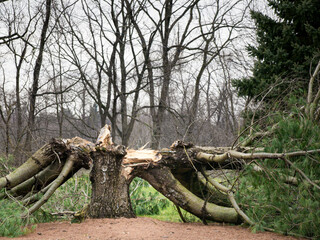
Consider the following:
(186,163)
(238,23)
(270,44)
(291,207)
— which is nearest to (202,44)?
(238,23)

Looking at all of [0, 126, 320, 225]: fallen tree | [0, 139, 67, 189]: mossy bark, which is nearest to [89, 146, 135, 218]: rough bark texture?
[0, 126, 320, 225]: fallen tree

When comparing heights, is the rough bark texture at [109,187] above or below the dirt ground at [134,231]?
above

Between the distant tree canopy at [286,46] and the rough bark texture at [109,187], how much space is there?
4499 millimetres

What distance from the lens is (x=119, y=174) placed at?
474 cm

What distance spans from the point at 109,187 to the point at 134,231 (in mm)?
1007

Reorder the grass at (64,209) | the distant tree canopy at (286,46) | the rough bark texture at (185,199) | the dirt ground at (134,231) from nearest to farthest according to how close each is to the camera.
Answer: the dirt ground at (134,231) → the grass at (64,209) → the rough bark texture at (185,199) → the distant tree canopy at (286,46)

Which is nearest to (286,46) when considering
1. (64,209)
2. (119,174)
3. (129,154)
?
(129,154)

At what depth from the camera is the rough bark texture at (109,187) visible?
4.58 metres

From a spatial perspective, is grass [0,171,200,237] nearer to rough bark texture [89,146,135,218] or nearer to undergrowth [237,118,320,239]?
rough bark texture [89,146,135,218]

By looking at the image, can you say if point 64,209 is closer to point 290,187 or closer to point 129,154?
point 129,154

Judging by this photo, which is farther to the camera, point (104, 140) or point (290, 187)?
point (104, 140)

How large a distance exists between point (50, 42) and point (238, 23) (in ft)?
23.0

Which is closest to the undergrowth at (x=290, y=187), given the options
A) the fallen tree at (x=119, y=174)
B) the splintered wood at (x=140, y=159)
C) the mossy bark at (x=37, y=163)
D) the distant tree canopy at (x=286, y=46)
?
the fallen tree at (x=119, y=174)

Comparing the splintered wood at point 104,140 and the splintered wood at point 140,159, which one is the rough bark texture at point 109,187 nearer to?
the splintered wood at point 104,140
